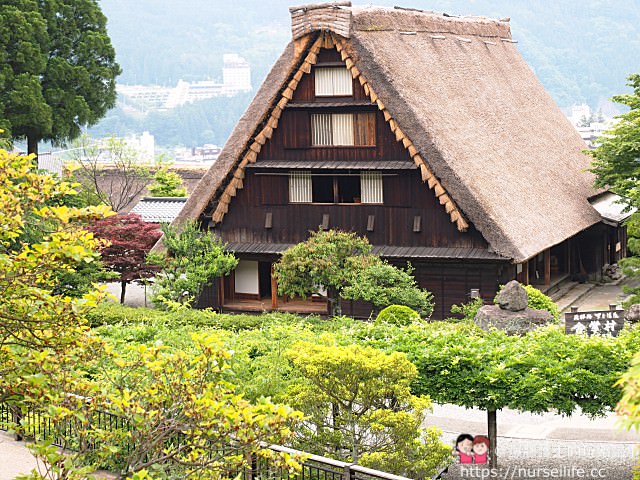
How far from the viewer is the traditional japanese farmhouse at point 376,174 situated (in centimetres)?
2808

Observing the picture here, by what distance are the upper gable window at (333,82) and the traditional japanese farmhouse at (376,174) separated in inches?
1.0

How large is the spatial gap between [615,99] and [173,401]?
2257cm

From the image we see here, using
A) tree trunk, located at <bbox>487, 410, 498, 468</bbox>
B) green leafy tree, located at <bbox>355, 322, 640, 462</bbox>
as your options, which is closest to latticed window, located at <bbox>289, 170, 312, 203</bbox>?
green leafy tree, located at <bbox>355, 322, 640, 462</bbox>

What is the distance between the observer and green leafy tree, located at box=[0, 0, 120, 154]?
41.4 m

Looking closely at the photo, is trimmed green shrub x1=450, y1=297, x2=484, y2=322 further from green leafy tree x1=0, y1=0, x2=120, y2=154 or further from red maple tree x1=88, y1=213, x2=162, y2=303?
green leafy tree x1=0, y1=0, x2=120, y2=154

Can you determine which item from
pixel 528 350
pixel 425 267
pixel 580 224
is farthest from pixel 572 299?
pixel 528 350

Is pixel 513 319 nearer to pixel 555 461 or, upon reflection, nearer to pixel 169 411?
pixel 555 461

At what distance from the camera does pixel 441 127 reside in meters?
29.1

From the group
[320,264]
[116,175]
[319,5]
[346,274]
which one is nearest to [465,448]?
[346,274]

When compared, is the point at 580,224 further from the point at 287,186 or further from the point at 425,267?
the point at 287,186

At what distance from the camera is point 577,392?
15914 millimetres

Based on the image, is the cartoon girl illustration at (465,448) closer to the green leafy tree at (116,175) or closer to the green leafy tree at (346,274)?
the green leafy tree at (346,274)

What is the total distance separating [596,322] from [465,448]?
255 inches

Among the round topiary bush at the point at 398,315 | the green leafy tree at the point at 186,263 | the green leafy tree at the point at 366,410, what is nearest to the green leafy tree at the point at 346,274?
the round topiary bush at the point at 398,315
